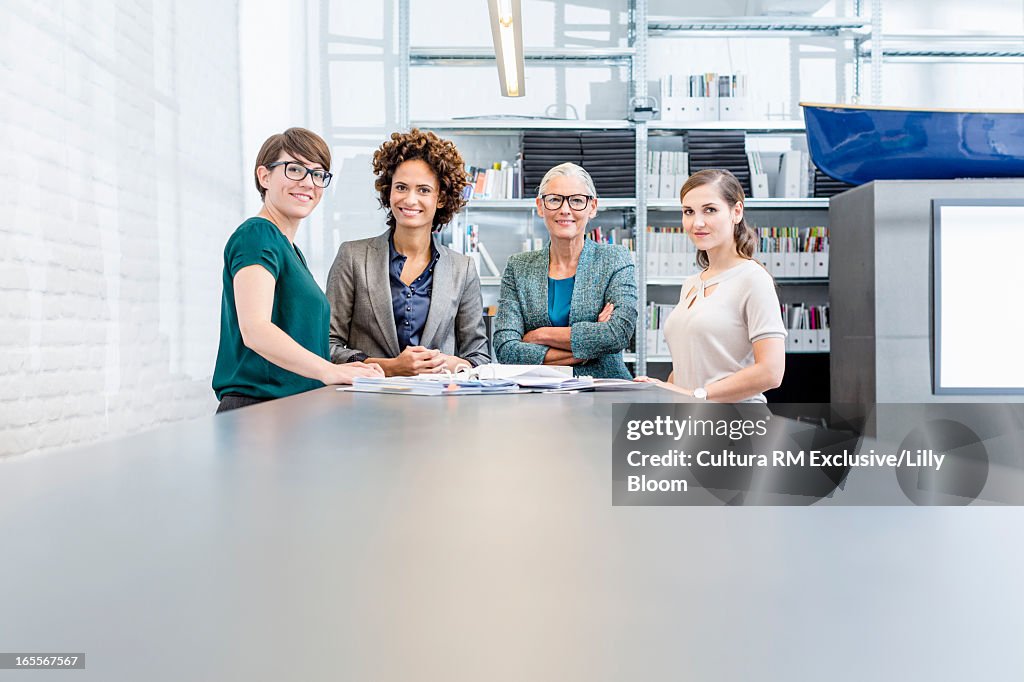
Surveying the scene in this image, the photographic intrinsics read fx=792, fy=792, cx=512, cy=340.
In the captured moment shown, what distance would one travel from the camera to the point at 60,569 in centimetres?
25

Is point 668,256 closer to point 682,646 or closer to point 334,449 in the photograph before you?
point 334,449

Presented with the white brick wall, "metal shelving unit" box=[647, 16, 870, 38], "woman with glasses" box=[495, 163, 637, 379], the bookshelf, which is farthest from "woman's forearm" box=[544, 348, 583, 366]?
"metal shelving unit" box=[647, 16, 870, 38]

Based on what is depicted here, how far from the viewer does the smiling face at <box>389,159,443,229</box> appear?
2.26m

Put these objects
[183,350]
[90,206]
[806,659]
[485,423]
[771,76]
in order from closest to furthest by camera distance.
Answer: [806,659] < [485,423] < [90,206] < [183,350] < [771,76]

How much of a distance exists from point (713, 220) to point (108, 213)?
2.24 metres

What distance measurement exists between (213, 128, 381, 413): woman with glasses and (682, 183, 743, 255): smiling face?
1.01 meters

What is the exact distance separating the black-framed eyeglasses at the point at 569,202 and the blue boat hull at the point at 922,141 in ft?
6.26

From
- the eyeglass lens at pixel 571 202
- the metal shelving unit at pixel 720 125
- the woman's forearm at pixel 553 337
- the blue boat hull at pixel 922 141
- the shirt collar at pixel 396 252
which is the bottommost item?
the woman's forearm at pixel 553 337

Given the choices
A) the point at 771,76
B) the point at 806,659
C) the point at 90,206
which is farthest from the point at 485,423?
the point at 771,76

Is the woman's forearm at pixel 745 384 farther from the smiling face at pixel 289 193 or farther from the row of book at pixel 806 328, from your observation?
the row of book at pixel 806 328

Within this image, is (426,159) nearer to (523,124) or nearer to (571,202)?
(571,202)

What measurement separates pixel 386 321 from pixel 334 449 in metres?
1.59

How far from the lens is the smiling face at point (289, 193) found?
6.16ft

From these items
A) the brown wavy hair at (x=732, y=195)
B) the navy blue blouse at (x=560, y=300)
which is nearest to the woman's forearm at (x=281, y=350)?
the navy blue blouse at (x=560, y=300)
